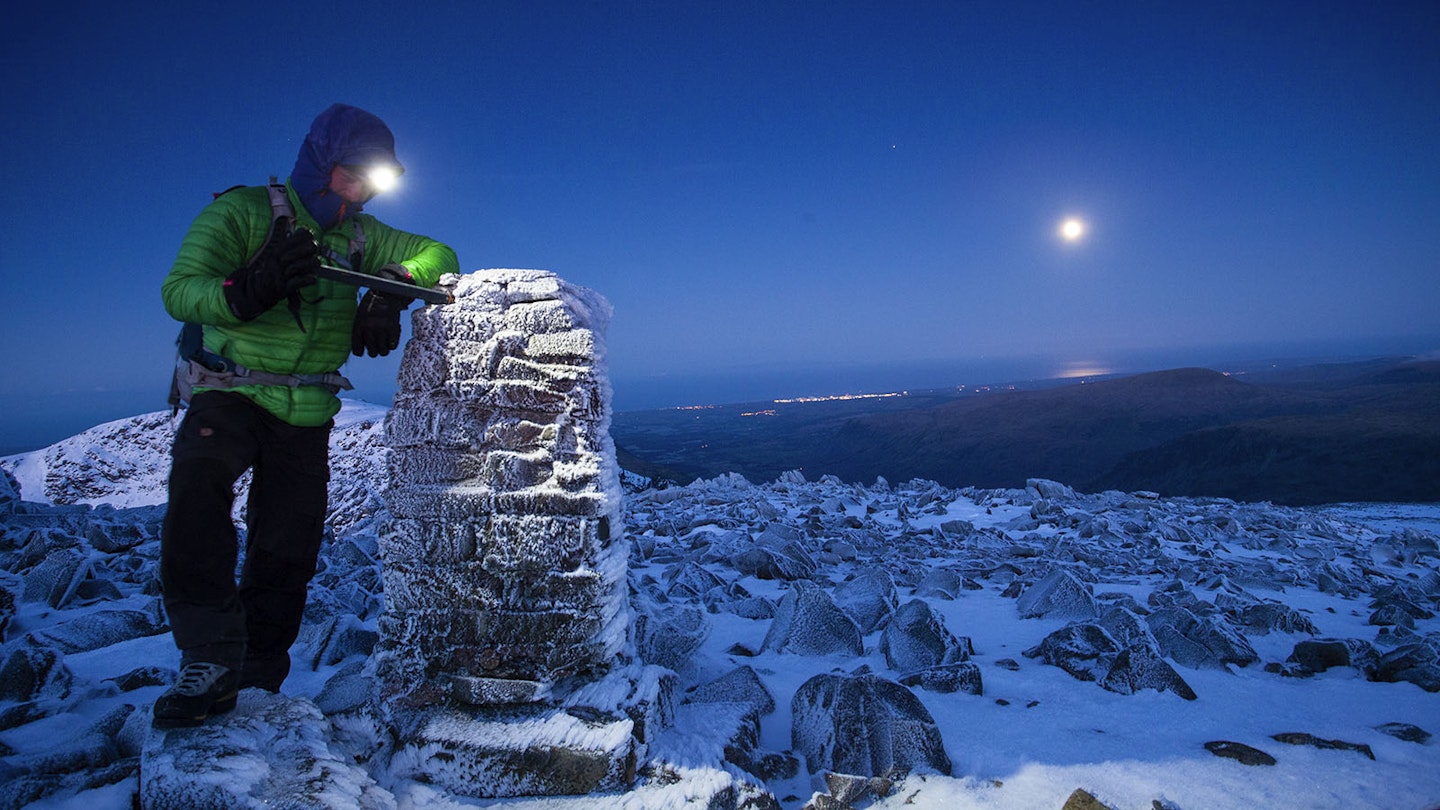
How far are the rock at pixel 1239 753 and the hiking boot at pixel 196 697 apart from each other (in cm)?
345

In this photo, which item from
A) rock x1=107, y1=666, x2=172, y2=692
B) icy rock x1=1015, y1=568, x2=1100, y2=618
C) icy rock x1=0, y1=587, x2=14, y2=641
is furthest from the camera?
icy rock x1=1015, y1=568, x2=1100, y2=618

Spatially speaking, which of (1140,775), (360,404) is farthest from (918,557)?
(360,404)

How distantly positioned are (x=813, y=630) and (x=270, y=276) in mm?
2975

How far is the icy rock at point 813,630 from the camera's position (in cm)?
336

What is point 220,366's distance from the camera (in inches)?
85.7

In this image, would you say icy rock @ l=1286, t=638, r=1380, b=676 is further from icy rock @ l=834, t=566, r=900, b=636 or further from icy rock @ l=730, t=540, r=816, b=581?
icy rock @ l=730, t=540, r=816, b=581

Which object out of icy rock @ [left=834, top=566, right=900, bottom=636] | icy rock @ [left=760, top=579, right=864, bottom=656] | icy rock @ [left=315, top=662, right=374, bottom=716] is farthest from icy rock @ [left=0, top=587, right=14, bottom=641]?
icy rock @ [left=834, top=566, right=900, bottom=636]

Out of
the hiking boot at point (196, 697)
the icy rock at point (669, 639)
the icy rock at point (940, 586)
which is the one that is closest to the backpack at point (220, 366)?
the hiking boot at point (196, 697)

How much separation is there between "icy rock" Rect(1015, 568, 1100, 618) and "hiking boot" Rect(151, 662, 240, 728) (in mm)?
4167

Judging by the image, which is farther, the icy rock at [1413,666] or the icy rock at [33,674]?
the icy rock at [1413,666]

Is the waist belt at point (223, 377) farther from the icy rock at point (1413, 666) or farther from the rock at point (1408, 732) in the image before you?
the icy rock at point (1413, 666)

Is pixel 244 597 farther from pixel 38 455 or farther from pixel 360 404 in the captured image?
pixel 38 455

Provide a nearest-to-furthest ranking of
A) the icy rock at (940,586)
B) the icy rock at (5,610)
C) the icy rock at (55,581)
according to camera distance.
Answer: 1. the icy rock at (5,610)
2. the icy rock at (55,581)
3. the icy rock at (940,586)

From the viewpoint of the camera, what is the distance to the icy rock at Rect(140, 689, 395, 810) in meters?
1.56
